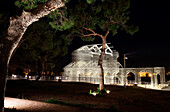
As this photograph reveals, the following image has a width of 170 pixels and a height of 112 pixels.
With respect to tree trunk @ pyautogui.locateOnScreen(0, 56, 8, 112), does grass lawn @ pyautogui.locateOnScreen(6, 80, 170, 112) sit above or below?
below

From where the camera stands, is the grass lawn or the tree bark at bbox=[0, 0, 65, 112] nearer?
the tree bark at bbox=[0, 0, 65, 112]

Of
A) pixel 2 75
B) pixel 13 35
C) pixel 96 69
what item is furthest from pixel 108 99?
pixel 96 69

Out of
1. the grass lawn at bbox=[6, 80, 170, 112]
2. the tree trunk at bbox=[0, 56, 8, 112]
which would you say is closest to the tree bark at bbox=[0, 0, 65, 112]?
the tree trunk at bbox=[0, 56, 8, 112]

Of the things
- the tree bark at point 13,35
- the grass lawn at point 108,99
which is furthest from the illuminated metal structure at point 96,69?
the tree bark at point 13,35

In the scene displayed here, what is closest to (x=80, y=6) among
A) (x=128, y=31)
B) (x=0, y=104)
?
(x=128, y=31)

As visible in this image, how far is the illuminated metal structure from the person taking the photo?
3014 centimetres

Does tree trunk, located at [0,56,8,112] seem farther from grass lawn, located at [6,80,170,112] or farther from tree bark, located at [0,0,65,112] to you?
grass lawn, located at [6,80,170,112]

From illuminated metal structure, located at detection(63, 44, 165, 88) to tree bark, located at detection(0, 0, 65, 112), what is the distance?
26193 millimetres

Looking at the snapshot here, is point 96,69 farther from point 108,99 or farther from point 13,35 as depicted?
point 13,35

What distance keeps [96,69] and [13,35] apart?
98.4 feet

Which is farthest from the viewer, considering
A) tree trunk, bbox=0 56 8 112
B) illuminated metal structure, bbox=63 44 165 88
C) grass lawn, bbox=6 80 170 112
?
illuminated metal structure, bbox=63 44 165 88

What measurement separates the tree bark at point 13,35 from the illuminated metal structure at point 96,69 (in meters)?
26.2

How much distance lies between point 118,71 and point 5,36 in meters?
28.9

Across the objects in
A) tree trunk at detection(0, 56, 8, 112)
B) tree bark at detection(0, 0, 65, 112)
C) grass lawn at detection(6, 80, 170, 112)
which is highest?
tree bark at detection(0, 0, 65, 112)
